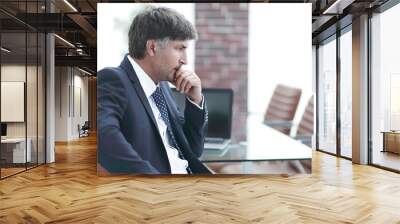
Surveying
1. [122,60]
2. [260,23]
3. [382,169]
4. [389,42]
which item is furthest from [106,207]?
[389,42]

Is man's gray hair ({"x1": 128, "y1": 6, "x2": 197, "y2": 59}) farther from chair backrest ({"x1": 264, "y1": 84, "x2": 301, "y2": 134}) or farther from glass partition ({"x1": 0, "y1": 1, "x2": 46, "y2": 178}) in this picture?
glass partition ({"x1": 0, "y1": 1, "x2": 46, "y2": 178})

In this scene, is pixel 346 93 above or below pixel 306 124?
above

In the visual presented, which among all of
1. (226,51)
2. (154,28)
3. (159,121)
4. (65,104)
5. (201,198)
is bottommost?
(201,198)

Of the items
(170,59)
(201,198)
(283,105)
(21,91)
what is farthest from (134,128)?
(21,91)

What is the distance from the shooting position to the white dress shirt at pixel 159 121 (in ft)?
20.5

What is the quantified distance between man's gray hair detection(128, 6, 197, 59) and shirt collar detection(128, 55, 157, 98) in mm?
197

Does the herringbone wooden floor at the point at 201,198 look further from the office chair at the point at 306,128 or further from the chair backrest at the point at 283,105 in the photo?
the chair backrest at the point at 283,105

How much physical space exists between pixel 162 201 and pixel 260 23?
3290mm

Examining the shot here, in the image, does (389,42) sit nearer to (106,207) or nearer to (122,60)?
(122,60)

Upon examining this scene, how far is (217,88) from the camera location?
657 cm

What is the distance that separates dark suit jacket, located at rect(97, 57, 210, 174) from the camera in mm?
6215

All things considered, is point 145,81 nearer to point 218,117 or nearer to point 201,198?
point 218,117

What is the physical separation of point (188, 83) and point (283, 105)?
1.56 meters

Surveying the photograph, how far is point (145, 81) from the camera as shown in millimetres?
6309
